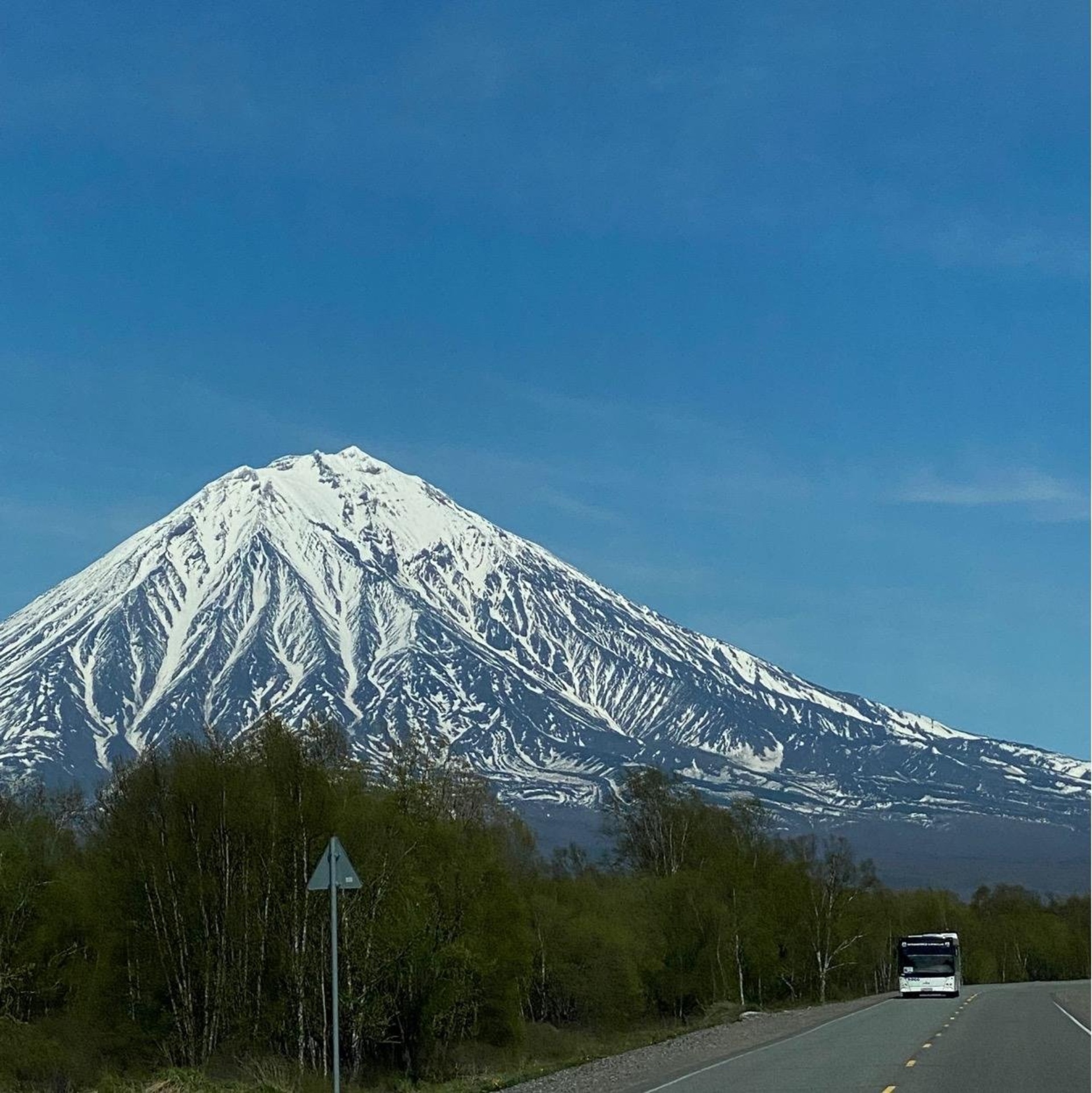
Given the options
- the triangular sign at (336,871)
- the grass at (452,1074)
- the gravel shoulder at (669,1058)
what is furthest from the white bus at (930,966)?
the triangular sign at (336,871)

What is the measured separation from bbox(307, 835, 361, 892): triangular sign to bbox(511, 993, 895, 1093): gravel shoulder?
24.2 ft

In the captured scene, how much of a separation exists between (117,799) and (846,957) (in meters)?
65.5

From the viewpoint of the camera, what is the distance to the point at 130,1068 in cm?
4091

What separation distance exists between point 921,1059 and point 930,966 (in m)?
38.9

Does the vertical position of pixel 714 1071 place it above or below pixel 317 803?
below

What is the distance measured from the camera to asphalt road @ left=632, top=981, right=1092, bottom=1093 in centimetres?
2661

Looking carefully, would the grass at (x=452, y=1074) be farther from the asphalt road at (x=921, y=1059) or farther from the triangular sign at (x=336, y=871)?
the triangular sign at (x=336, y=871)

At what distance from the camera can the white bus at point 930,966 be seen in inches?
2714

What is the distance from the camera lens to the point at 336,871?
76.8 feet

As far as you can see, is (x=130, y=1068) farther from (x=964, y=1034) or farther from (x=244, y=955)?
(x=964, y=1034)

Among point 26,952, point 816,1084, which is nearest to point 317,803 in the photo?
point 26,952

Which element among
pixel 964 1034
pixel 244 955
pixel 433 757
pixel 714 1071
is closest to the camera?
pixel 714 1071

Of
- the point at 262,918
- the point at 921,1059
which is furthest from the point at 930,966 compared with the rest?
the point at 921,1059

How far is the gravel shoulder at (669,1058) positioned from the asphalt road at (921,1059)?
0.64 meters
